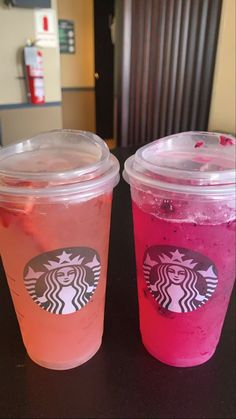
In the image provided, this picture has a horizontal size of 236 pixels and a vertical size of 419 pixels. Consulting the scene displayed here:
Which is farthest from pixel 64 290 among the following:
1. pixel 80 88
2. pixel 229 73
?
pixel 80 88

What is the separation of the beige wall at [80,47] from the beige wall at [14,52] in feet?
6.16

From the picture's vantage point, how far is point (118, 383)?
0.39 metres

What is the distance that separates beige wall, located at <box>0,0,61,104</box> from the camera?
246 centimetres

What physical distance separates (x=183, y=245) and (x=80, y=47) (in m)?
4.84

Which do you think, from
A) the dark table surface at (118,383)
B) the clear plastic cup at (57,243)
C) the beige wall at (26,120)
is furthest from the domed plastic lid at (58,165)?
the beige wall at (26,120)

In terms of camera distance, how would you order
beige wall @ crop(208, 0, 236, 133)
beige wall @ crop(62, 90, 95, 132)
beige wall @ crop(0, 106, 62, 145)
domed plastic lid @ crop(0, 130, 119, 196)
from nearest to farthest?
domed plastic lid @ crop(0, 130, 119, 196) < beige wall @ crop(208, 0, 236, 133) < beige wall @ crop(0, 106, 62, 145) < beige wall @ crop(62, 90, 95, 132)

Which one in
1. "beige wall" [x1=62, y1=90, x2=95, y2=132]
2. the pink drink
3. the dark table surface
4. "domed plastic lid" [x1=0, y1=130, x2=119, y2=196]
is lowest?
"beige wall" [x1=62, y1=90, x2=95, y2=132]

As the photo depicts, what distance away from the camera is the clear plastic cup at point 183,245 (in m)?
0.36

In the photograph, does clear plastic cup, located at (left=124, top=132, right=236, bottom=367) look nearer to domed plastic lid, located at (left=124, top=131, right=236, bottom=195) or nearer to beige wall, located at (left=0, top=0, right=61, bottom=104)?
domed plastic lid, located at (left=124, top=131, right=236, bottom=195)

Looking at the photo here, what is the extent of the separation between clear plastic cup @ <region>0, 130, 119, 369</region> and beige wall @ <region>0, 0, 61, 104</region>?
246cm

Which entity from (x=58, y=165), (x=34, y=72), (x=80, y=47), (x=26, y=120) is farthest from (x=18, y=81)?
(x=58, y=165)

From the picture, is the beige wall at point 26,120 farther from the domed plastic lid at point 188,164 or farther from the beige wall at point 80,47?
the domed plastic lid at point 188,164

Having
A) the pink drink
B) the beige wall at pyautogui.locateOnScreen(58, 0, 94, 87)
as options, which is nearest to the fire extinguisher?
the beige wall at pyautogui.locateOnScreen(58, 0, 94, 87)

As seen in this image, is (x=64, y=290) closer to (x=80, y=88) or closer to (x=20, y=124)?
(x=20, y=124)
